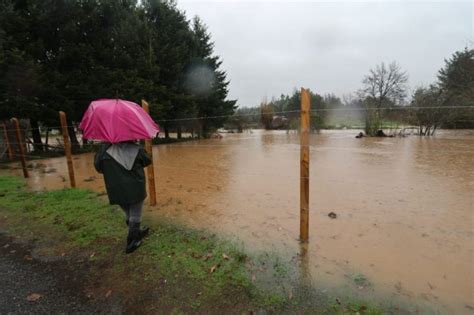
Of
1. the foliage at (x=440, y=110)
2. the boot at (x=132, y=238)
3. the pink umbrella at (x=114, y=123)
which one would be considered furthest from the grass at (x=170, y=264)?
the foliage at (x=440, y=110)

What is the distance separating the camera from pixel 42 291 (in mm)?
2344

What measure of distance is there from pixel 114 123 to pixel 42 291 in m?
1.66

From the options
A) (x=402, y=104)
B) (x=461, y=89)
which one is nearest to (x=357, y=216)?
(x=461, y=89)

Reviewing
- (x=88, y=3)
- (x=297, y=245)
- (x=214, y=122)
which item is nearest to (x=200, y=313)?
(x=297, y=245)

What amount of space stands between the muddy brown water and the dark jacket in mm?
1309

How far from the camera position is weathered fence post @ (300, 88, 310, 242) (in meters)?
2.89

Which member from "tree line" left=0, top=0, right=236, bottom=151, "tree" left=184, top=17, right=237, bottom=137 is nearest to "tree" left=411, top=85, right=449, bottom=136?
"tree" left=184, top=17, right=237, bottom=137

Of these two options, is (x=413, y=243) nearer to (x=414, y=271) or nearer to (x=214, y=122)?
(x=414, y=271)

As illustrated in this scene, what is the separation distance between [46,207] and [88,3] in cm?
1079

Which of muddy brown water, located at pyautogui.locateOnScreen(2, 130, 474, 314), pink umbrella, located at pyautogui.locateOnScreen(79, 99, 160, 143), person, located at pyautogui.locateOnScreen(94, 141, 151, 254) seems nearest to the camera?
muddy brown water, located at pyautogui.locateOnScreen(2, 130, 474, 314)

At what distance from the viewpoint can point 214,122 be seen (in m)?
21.3

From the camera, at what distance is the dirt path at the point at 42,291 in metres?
2.12

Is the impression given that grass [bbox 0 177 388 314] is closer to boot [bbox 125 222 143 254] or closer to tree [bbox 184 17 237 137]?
boot [bbox 125 222 143 254]

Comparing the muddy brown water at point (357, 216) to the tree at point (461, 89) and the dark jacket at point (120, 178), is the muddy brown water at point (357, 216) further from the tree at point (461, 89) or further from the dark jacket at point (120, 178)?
the tree at point (461, 89)
